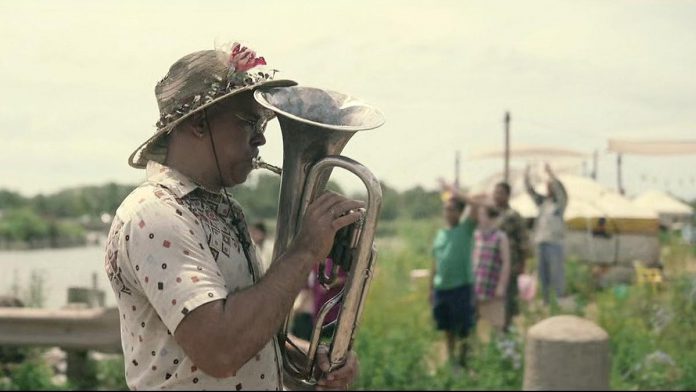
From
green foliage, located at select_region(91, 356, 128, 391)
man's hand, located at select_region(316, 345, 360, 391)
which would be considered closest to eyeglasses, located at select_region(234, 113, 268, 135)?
man's hand, located at select_region(316, 345, 360, 391)

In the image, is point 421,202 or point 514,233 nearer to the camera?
point 514,233

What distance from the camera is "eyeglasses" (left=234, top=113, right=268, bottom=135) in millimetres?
2582

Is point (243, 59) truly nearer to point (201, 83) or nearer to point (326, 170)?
point (201, 83)

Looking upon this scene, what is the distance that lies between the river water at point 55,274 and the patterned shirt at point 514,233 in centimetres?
344

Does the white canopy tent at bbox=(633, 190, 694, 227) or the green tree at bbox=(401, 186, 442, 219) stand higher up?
the green tree at bbox=(401, 186, 442, 219)

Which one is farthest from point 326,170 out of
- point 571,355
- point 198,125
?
point 571,355

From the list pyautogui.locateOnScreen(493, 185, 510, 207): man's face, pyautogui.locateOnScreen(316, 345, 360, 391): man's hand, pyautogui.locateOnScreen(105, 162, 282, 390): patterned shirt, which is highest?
pyautogui.locateOnScreen(105, 162, 282, 390): patterned shirt

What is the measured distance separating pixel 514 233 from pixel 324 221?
24.2ft

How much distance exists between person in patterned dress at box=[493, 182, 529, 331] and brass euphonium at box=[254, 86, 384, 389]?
6.90 meters

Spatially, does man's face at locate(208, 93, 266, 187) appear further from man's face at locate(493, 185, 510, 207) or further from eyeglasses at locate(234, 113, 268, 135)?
man's face at locate(493, 185, 510, 207)

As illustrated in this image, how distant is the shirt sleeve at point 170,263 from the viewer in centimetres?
230

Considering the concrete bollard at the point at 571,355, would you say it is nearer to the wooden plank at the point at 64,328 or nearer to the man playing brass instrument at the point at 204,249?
the wooden plank at the point at 64,328

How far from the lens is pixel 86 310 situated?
7.39 m

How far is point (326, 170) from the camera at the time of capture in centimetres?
259
